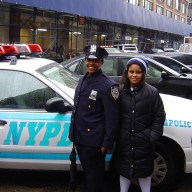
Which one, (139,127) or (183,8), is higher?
(183,8)

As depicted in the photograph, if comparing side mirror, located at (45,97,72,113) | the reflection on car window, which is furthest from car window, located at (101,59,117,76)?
side mirror, located at (45,97,72,113)

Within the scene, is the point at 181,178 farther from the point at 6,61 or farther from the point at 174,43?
the point at 174,43

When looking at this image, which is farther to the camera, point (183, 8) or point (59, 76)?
point (183, 8)

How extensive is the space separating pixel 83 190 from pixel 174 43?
5588 centimetres

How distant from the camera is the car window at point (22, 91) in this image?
4.12 metres

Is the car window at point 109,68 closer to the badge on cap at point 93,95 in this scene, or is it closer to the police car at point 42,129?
the police car at point 42,129

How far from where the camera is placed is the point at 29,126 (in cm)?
404

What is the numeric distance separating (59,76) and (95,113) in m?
1.43

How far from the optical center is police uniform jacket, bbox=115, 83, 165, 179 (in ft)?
10.4

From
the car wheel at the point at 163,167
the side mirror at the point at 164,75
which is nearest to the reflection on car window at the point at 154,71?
the side mirror at the point at 164,75

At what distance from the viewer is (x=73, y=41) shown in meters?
29.7

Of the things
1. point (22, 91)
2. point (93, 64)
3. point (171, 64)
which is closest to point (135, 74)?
point (93, 64)

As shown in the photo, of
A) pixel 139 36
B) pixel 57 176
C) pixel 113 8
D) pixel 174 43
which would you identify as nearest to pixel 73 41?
pixel 113 8

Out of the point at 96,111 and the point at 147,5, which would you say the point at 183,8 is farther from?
the point at 96,111
